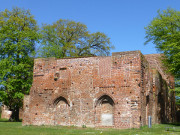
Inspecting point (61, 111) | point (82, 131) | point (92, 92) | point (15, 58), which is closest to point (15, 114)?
point (15, 58)

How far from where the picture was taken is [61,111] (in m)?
19.7

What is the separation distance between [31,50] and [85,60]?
12.3 meters

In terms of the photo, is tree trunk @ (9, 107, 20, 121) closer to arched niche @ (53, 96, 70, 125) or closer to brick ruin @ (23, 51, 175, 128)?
brick ruin @ (23, 51, 175, 128)

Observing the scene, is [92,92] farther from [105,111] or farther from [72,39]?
[72,39]

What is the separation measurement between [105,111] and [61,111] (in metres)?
3.58

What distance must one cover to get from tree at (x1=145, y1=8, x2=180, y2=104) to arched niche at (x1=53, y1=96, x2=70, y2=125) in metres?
9.72

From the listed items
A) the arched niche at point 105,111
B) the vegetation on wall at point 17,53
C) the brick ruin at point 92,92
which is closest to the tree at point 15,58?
the vegetation on wall at point 17,53

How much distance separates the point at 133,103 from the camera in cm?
1758

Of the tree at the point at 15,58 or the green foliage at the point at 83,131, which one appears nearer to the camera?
the green foliage at the point at 83,131

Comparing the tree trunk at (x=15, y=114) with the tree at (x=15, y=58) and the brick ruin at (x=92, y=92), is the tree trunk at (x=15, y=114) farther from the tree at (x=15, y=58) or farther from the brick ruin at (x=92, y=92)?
the brick ruin at (x=92, y=92)

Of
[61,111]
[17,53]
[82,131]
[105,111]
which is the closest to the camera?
[82,131]

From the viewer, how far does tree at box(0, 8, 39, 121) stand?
89.5ft

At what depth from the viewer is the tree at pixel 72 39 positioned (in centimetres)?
3569

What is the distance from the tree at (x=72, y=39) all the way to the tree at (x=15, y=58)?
5.95 m
